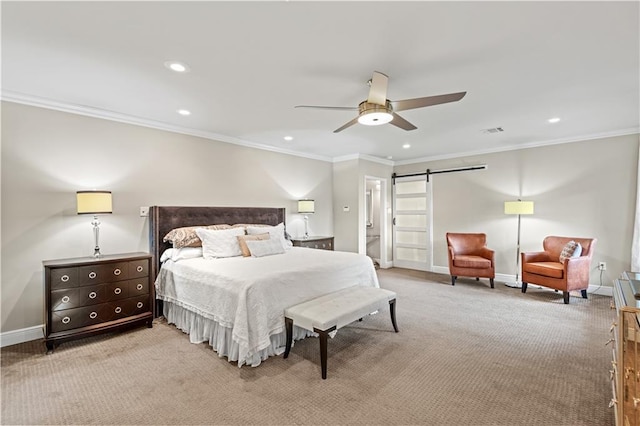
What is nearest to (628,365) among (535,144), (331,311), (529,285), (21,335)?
(331,311)

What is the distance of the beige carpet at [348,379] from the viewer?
1.94 m

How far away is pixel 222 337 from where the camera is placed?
273 centimetres

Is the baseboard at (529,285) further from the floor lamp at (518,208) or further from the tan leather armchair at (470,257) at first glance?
the tan leather armchair at (470,257)

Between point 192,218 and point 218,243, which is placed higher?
point 192,218

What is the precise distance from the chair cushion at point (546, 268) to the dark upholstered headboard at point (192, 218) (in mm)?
4200

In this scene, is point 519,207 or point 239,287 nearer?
point 239,287

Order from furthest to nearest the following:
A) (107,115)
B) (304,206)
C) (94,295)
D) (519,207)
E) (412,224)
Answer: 1. (412,224)
2. (304,206)
3. (519,207)
4. (107,115)
5. (94,295)

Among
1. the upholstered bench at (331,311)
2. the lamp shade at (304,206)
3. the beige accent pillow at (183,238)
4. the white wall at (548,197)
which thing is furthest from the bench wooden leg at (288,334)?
the white wall at (548,197)

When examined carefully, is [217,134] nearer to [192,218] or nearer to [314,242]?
[192,218]

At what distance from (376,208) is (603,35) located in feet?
19.9

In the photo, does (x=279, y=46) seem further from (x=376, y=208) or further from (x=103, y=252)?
(x=376, y=208)

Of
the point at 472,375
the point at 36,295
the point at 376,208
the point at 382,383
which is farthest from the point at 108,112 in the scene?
the point at 376,208

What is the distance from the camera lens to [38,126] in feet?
10.3

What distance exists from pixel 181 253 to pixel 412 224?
511 cm
